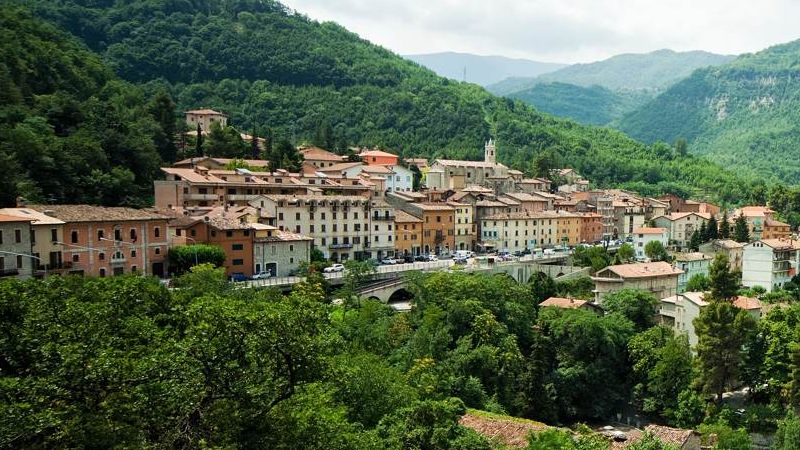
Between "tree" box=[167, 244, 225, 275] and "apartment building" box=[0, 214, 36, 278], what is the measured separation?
10428 mm

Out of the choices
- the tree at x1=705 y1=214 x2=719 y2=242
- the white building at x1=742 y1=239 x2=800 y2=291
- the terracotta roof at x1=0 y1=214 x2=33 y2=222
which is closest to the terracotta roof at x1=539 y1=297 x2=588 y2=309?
the white building at x1=742 y1=239 x2=800 y2=291

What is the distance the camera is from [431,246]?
258 feet

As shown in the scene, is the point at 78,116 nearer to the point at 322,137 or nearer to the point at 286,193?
the point at 286,193

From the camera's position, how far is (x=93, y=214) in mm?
48031

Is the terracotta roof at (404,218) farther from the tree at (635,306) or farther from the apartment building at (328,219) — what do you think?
the tree at (635,306)

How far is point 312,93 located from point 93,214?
109259 mm

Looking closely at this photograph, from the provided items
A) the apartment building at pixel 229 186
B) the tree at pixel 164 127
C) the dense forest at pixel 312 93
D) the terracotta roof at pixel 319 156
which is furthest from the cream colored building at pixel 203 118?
the apartment building at pixel 229 186

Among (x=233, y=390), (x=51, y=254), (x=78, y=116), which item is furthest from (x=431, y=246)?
(x=233, y=390)

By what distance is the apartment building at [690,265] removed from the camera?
243 ft

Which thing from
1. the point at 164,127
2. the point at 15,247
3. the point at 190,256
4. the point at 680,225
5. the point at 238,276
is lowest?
the point at 238,276

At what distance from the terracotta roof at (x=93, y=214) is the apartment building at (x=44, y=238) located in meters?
1.15

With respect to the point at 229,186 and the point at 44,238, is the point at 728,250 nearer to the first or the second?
the point at 229,186

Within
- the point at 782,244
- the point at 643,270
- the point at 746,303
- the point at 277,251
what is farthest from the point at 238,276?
the point at 782,244

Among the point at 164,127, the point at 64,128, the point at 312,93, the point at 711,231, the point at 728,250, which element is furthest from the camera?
the point at 312,93
